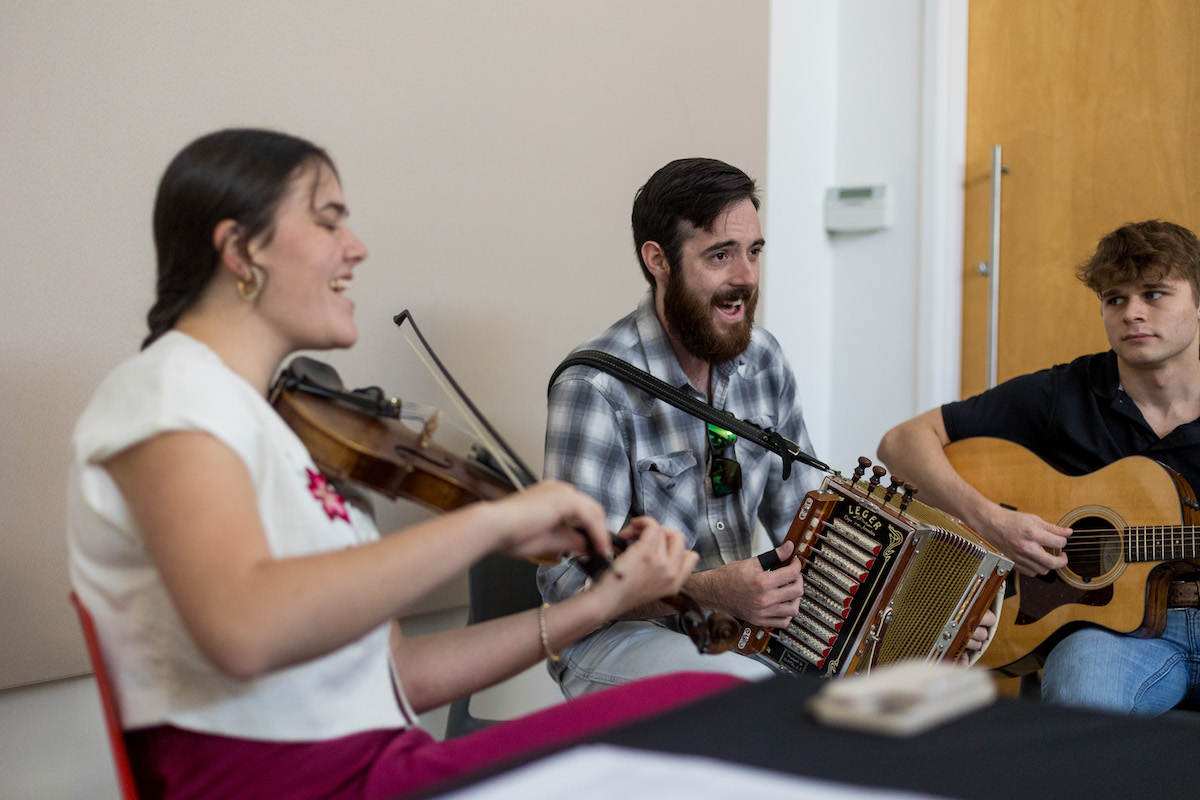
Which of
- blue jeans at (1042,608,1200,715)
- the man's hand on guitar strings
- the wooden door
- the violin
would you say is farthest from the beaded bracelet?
the wooden door

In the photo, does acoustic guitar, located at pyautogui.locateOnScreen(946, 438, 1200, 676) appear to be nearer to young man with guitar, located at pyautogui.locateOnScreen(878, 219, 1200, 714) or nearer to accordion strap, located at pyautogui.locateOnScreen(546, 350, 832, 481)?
young man with guitar, located at pyautogui.locateOnScreen(878, 219, 1200, 714)

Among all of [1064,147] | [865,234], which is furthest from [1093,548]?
[865,234]

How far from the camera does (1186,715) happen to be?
1880 millimetres

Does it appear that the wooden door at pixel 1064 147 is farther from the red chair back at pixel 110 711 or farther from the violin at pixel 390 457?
the red chair back at pixel 110 711

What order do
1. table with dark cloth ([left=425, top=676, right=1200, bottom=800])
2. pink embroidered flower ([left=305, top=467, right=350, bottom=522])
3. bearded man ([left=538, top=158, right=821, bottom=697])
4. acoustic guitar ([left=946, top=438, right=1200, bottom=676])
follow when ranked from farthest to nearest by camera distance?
acoustic guitar ([left=946, top=438, right=1200, bottom=676]) → bearded man ([left=538, top=158, right=821, bottom=697]) → pink embroidered flower ([left=305, top=467, right=350, bottom=522]) → table with dark cloth ([left=425, top=676, right=1200, bottom=800])

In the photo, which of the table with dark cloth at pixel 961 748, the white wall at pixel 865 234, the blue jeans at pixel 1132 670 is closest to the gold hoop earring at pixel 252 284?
the table with dark cloth at pixel 961 748

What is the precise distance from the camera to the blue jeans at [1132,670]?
1863 mm

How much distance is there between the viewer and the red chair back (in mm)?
942

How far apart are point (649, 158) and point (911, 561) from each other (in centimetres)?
150

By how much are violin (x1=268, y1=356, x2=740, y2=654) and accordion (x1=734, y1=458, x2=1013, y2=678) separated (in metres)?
0.43

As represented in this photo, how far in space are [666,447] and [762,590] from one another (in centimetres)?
38

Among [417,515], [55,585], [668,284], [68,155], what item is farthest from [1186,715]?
[68,155]

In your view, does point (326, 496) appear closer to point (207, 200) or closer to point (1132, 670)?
point (207, 200)

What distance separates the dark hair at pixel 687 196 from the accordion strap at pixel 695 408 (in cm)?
31
